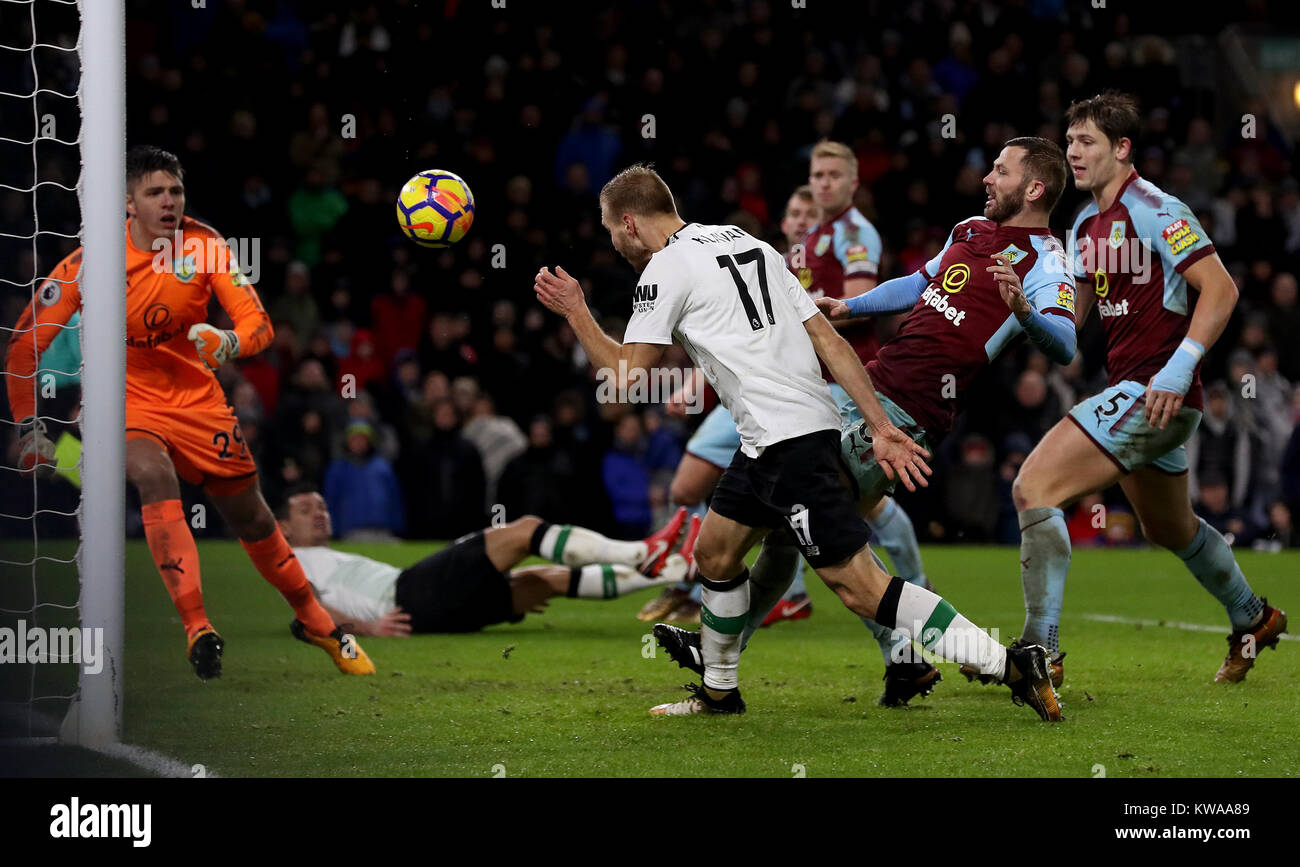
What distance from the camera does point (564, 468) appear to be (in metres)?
13.4

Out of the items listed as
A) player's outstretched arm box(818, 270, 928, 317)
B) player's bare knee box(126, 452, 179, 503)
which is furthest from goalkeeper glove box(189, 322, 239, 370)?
player's outstretched arm box(818, 270, 928, 317)

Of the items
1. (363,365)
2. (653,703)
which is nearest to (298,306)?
(363,365)

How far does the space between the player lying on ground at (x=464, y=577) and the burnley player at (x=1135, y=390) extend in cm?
238

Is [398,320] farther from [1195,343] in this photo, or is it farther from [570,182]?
[1195,343]

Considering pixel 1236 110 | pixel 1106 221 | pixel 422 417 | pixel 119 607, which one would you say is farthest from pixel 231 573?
pixel 1236 110

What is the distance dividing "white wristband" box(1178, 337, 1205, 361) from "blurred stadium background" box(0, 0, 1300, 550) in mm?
7061

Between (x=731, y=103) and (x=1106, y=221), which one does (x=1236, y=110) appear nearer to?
(x=731, y=103)

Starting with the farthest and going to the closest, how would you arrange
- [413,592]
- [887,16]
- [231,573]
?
[887,16], [231,573], [413,592]

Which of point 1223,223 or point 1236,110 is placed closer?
point 1223,223

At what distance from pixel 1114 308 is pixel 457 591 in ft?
11.6

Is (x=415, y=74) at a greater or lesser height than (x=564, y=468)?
greater

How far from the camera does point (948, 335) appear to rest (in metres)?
5.81

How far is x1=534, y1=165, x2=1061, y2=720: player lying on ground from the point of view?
5141 mm

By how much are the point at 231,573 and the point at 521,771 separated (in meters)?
7.26
